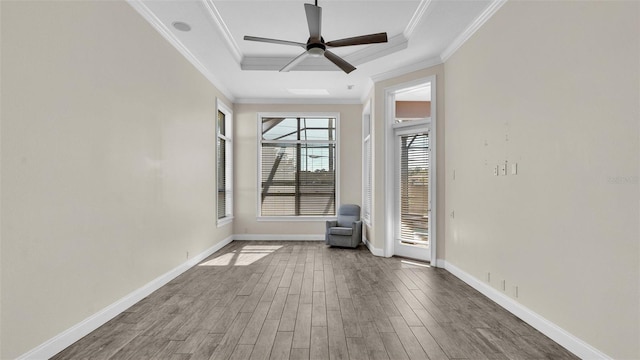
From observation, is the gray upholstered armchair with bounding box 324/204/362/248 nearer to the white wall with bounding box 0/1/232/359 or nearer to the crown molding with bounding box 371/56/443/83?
the crown molding with bounding box 371/56/443/83

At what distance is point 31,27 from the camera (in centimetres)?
218

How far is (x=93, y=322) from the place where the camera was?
2.72m

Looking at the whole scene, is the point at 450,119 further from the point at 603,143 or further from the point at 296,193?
the point at 296,193

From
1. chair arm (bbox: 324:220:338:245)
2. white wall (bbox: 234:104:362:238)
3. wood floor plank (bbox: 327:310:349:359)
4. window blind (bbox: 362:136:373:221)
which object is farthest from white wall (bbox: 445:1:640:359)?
white wall (bbox: 234:104:362:238)

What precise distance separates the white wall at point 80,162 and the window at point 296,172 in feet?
10.3

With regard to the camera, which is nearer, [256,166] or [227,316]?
[227,316]

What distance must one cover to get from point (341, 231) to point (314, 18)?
4.11 m

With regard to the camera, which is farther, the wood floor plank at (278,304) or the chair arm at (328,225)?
the chair arm at (328,225)

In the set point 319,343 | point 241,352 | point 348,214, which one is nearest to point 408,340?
point 319,343

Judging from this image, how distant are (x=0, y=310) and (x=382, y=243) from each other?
4761mm

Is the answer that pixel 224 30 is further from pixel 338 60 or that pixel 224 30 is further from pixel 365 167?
pixel 365 167

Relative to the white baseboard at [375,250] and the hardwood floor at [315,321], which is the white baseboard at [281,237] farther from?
the hardwood floor at [315,321]

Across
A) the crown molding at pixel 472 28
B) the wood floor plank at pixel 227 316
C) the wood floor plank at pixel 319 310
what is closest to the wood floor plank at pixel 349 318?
the wood floor plank at pixel 319 310

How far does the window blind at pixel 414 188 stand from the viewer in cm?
Result: 520
